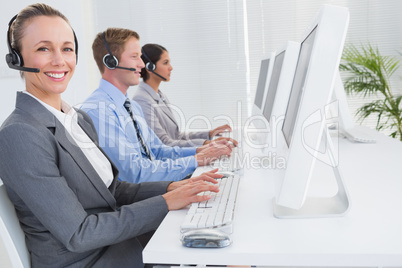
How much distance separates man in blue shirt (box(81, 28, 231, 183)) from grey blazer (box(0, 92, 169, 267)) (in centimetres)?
58

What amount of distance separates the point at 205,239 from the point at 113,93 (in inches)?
51.7

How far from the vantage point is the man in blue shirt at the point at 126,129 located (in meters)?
1.78

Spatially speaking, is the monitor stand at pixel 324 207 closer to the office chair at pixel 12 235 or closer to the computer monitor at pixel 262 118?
the computer monitor at pixel 262 118

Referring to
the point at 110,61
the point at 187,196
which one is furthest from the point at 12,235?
the point at 110,61

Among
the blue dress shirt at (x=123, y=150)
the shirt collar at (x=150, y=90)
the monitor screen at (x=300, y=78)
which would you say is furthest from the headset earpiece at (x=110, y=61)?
the monitor screen at (x=300, y=78)

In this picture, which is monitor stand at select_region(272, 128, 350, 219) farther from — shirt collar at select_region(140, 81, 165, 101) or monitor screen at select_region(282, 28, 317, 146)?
shirt collar at select_region(140, 81, 165, 101)

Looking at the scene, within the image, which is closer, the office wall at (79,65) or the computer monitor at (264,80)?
the computer monitor at (264,80)

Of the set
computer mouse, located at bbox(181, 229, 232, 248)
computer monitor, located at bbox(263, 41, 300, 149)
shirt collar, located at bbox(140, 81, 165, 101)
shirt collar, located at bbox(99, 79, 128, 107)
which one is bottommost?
shirt collar, located at bbox(140, 81, 165, 101)

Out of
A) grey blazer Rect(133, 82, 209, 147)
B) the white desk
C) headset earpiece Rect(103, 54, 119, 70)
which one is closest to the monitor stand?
the white desk

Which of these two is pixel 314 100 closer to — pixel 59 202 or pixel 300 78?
pixel 300 78

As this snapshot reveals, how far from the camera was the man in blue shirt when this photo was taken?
178 centimetres

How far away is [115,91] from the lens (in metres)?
2.03

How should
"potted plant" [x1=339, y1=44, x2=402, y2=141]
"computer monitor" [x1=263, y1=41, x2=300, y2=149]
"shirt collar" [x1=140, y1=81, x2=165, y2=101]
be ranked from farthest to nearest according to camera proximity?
"potted plant" [x1=339, y1=44, x2=402, y2=141] → "shirt collar" [x1=140, y1=81, x2=165, y2=101] → "computer monitor" [x1=263, y1=41, x2=300, y2=149]

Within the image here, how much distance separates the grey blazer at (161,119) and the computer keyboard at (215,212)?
1.31m
